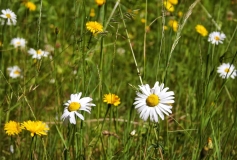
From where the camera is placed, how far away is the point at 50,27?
3000 millimetres

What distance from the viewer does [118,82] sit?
2.38 meters

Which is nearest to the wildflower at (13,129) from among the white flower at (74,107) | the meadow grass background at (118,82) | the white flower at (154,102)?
the meadow grass background at (118,82)

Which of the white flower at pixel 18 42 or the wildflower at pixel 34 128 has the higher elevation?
the white flower at pixel 18 42

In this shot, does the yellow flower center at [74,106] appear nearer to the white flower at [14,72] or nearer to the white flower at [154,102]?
the white flower at [154,102]

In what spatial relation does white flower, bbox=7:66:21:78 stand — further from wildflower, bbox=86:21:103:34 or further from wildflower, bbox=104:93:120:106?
wildflower, bbox=104:93:120:106

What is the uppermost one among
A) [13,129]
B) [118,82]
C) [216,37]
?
[216,37]

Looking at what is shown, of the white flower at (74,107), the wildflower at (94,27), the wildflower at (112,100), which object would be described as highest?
the wildflower at (94,27)

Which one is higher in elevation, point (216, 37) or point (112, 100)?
point (216, 37)

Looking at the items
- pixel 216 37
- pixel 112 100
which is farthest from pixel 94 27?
pixel 216 37

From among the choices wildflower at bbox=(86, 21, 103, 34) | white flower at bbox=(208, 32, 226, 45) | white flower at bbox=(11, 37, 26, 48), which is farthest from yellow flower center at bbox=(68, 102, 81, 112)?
white flower at bbox=(11, 37, 26, 48)

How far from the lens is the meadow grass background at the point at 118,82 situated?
1440 millimetres

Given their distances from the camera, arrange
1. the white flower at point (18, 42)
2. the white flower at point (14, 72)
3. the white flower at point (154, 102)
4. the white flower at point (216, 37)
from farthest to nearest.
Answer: the white flower at point (18, 42)
the white flower at point (14, 72)
the white flower at point (216, 37)
the white flower at point (154, 102)

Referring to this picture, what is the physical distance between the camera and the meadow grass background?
1.44 m

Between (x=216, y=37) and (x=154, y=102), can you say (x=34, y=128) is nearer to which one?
(x=154, y=102)
